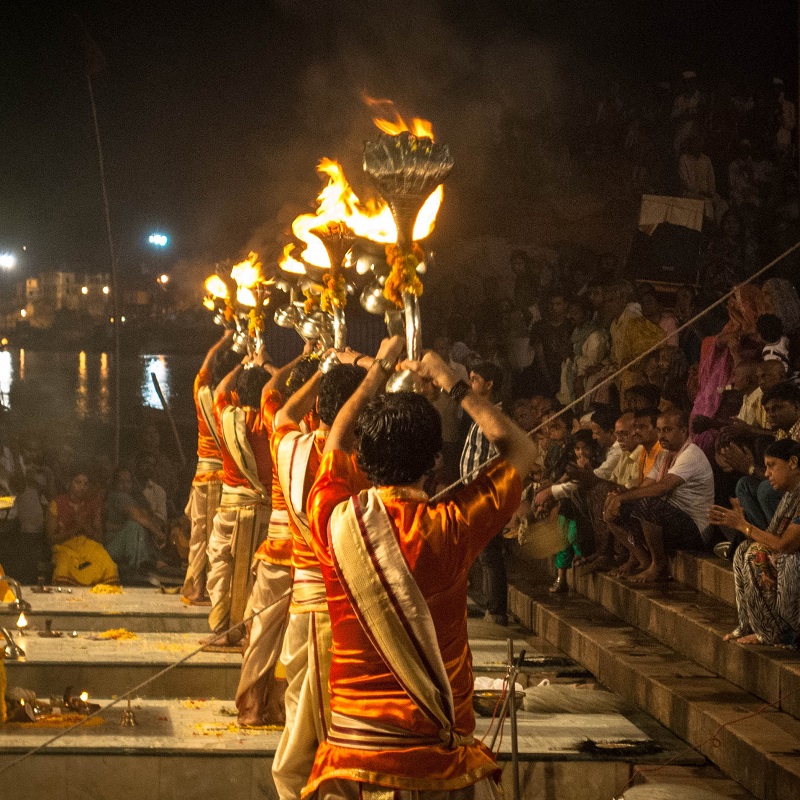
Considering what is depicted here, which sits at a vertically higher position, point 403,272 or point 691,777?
point 403,272

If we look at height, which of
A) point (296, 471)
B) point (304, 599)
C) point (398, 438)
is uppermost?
point (398, 438)

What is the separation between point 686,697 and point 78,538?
6.52 meters

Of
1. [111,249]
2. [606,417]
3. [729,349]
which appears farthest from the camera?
[111,249]

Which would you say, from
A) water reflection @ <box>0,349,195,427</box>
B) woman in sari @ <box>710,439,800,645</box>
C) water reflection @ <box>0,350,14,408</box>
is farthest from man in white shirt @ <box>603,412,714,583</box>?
water reflection @ <box>0,350,14,408</box>

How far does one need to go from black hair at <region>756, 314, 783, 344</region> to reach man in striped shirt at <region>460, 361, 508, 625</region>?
1.64 meters

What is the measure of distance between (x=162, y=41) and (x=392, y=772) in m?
14.2

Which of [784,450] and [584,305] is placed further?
[584,305]

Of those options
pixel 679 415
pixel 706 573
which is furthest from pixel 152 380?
pixel 706 573

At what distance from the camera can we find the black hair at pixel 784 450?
6.05 m

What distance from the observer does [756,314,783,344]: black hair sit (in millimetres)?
7977

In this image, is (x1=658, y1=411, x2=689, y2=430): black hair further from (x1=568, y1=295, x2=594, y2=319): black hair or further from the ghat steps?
(x1=568, y1=295, x2=594, y2=319): black hair

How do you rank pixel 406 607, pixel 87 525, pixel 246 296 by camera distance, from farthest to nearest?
pixel 87 525 < pixel 246 296 < pixel 406 607

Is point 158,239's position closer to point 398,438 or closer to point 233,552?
point 233,552

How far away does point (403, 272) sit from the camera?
3.96 metres
